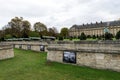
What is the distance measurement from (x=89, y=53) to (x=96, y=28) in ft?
273

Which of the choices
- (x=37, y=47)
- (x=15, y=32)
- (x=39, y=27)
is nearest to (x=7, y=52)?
(x=37, y=47)

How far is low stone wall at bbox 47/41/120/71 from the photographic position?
638 inches

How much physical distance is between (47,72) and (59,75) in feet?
5.11

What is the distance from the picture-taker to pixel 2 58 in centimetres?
2377

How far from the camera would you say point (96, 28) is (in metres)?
99.0

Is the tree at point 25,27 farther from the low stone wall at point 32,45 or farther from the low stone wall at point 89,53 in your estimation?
the low stone wall at point 89,53

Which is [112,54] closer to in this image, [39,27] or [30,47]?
→ [30,47]

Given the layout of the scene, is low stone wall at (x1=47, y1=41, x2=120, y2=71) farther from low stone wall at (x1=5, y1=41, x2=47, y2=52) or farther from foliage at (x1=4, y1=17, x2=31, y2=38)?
foliage at (x1=4, y1=17, x2=31, y2=38)

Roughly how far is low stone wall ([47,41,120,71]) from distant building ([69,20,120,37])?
7002 cm

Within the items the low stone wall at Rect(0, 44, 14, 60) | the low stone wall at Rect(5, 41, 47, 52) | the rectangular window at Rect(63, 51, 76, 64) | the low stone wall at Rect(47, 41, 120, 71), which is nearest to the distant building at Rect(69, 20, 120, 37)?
the low stone wall at Rect(5, 41, 47, 52)

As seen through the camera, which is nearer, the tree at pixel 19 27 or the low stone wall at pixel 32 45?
the low stone wall at pixel 32 45

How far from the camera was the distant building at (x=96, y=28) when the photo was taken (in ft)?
292

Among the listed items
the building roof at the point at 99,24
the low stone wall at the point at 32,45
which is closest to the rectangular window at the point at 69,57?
the low stone wall at the point at 32,45

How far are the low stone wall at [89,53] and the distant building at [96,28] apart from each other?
2757 inches
